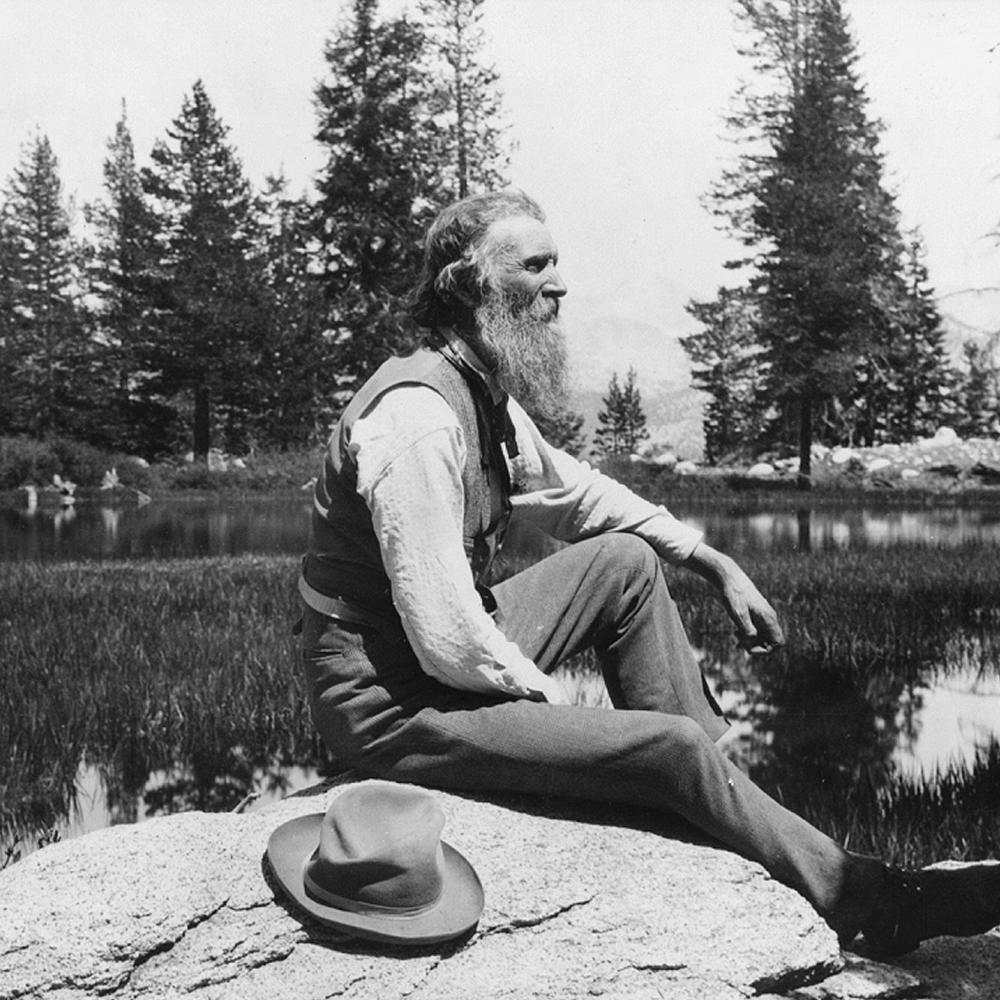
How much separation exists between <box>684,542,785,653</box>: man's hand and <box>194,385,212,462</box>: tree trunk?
1478 inches

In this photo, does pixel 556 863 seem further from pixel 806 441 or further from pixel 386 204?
pixel 386 204

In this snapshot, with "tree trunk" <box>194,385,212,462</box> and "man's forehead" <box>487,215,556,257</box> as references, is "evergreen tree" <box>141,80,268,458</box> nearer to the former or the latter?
"tree trunk" <box>194,385,212,462</box>

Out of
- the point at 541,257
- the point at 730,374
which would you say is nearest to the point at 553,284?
the point at 541,257

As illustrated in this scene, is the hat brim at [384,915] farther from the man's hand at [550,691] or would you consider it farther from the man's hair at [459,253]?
the man's hair at [459,253]

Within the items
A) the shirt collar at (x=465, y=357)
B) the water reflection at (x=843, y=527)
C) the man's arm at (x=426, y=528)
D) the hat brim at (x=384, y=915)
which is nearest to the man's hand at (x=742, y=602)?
the shirt collar at (x=465, y=357)

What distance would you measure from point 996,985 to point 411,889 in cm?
157

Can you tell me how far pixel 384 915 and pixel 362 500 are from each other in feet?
3.11

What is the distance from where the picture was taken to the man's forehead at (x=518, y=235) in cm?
319

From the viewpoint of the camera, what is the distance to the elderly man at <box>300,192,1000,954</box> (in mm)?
2854

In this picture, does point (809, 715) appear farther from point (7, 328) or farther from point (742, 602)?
point (7, 328)

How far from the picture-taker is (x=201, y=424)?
4050cm

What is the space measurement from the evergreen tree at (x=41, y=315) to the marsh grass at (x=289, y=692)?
108ft

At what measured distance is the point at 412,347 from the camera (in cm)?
333

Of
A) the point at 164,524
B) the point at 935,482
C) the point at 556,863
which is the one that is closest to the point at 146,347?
the point at 164,524
